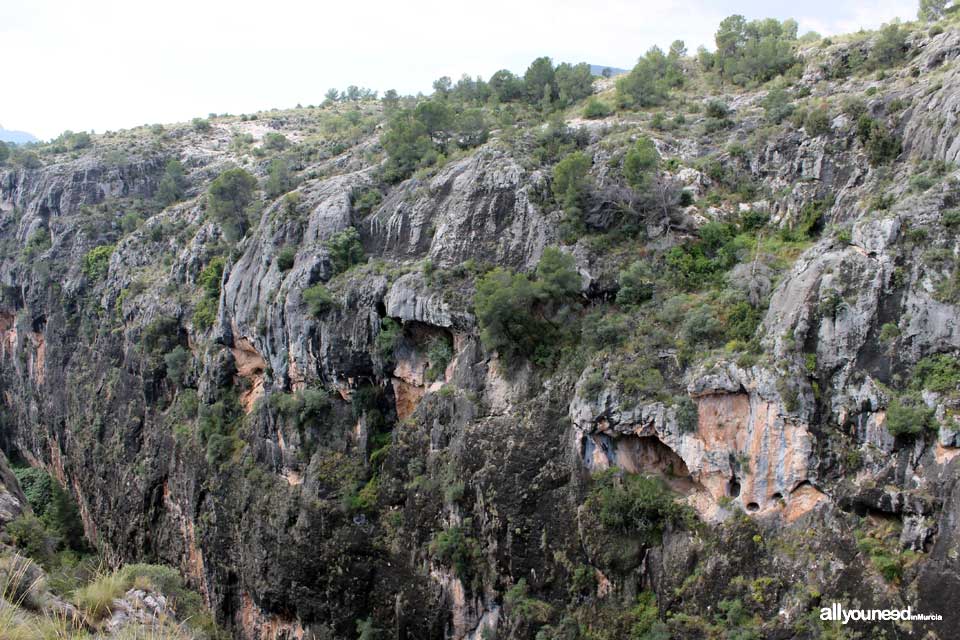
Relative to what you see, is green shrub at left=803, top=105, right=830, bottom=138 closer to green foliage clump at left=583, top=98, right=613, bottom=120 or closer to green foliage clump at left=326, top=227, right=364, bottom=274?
green foliage clump at left=583, top=98, right=613, bottom=120

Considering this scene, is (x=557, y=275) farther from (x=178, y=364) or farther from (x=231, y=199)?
(x=231, y=199)

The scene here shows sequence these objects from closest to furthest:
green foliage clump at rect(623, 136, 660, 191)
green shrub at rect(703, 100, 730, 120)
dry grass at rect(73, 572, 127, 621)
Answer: dry grass at rect(73, 572, 127, 621) < green foliage clump at rect(623, 136, 660, 191) < green shrub at rect(703, 100, 730, 120)

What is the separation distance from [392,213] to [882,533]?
26464 millimetres

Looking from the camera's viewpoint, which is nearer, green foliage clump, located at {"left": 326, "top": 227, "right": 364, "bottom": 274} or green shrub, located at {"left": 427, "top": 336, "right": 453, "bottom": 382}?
green shrub, located at {"left": 427, "top": 336, "right": 453, "bottom": 382}

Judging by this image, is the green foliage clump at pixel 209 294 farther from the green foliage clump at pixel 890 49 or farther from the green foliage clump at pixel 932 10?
the green foliage clump at pixel 932 10

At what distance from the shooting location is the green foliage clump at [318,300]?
31875 mm

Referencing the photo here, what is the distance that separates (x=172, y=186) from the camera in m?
60.4

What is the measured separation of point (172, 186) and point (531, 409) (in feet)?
163

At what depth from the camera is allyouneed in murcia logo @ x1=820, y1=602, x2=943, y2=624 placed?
1583 cm

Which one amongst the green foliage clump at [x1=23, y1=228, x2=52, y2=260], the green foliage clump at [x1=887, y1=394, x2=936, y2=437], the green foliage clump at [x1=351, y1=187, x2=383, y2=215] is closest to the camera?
the green foliage clump at [x1=887, y1=394, x2=936, y2=437]

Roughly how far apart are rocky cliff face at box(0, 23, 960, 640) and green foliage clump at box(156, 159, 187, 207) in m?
14.5

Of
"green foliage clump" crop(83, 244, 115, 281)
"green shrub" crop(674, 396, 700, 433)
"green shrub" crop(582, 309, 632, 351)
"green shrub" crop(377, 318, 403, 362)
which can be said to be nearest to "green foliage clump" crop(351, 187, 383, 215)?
"green shrub" crop(377, 318, 403, 362)

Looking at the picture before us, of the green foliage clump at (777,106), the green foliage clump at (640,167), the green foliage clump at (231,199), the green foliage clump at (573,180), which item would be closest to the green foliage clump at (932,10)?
the green foliage clump at (777,106)

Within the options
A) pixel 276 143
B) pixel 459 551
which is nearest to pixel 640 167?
pixel 459 551
